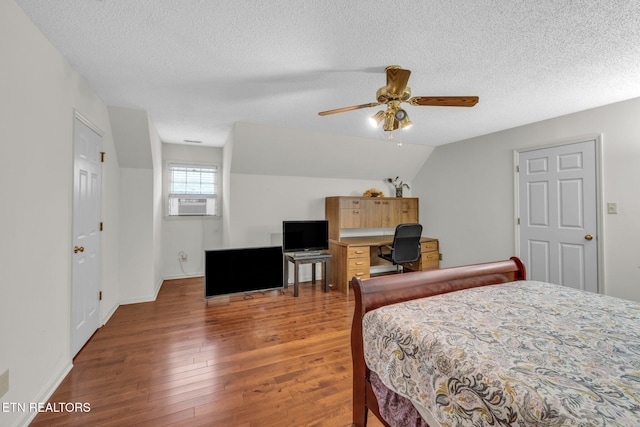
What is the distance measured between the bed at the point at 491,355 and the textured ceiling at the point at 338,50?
Result: 155 cm

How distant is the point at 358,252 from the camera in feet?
13.4

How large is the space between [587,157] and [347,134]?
2878mm

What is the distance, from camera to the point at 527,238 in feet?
11.7

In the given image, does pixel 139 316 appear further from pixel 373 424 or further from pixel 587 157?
pixel 587 157

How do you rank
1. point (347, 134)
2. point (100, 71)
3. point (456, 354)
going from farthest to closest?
point (347, 134) < point (100, 71) < point (456, 354)

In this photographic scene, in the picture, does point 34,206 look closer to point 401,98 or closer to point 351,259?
point 401,98

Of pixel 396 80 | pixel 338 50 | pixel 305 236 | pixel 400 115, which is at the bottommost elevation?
pixel 305 236

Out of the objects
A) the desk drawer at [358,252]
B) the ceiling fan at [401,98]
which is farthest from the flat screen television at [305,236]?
the ceiling fan at [401,98]

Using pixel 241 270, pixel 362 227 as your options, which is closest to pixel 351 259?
pixel 362 227

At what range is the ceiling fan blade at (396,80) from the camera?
1.95 m

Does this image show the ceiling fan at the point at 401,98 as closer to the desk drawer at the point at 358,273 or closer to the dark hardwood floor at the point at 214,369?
the dark hardwood floor at the point at 214,369

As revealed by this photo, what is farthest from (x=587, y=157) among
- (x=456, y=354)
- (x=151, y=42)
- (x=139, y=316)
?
(x=139, y=316)

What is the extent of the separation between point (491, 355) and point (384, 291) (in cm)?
65

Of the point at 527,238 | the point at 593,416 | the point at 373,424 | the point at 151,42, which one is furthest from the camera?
the point at 527,238
